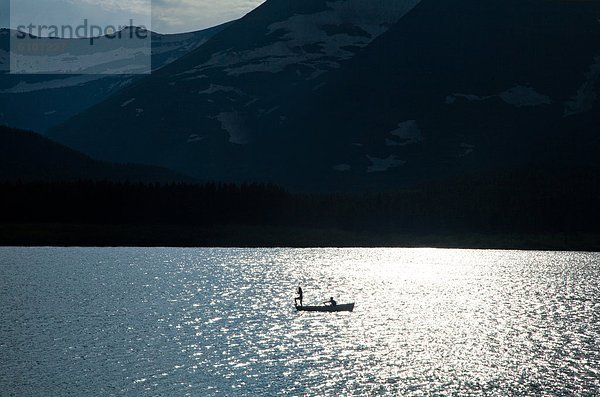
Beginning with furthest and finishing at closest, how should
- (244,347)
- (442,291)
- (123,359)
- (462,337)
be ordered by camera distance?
(442,291), (462,337), (244,347), (123,359)

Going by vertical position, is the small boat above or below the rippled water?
above

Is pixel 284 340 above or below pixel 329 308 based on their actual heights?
below

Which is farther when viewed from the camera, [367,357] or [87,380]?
[367,357]

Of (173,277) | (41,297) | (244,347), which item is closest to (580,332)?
(244,347)

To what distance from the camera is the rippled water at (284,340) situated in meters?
76.1

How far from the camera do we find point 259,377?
7850 centimetres

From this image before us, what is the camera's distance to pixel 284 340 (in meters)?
101

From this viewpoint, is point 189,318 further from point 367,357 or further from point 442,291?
point 442,291

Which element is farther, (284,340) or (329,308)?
(329,308)

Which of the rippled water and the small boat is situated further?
the small boat

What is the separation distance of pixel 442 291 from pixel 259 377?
9977 cm

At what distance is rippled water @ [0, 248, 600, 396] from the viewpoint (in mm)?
76062

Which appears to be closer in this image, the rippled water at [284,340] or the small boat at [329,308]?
the rippled water at [284,340]

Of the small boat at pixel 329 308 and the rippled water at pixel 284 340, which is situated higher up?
the small boat at pixel 329 308
